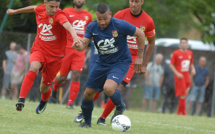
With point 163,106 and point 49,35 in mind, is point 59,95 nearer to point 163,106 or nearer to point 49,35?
point 163,106

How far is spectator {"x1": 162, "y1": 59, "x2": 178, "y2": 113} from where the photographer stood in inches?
626

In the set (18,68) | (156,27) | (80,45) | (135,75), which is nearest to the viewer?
(80,45)

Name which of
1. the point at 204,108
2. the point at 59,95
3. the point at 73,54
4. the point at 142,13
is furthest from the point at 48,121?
the point at 204,108

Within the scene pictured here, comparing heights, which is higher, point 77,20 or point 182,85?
point 77,20

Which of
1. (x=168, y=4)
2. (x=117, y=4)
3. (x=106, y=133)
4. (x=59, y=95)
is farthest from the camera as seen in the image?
(x=168, y=4)

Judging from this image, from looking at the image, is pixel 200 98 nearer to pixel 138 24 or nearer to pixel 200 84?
pixel 200 84

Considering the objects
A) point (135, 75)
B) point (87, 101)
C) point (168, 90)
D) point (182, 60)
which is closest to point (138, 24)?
point (87, 101)

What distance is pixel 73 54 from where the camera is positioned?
1059 cm

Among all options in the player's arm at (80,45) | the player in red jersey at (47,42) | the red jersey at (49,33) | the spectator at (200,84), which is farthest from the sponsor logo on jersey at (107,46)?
the spectator at (200,84)

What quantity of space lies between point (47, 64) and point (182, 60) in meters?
6.54

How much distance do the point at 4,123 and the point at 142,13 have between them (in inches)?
134

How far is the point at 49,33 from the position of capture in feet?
25.4

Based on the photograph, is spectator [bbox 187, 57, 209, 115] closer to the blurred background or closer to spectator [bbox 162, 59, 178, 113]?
the blurred background

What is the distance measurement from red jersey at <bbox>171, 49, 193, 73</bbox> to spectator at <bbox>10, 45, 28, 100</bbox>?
5.04 metres
